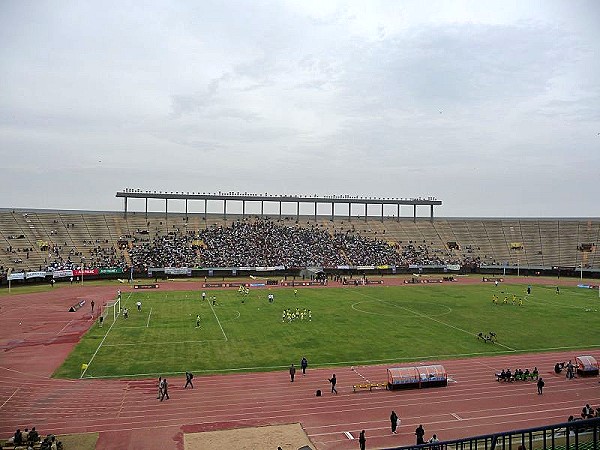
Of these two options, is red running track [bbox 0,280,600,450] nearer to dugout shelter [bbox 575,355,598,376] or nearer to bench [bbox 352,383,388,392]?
bench [bbox 352,383,388,392]

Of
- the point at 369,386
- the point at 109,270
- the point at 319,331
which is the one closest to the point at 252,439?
the point at 369,386

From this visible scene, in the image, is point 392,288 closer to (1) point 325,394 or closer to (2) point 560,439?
(1) point 325,394

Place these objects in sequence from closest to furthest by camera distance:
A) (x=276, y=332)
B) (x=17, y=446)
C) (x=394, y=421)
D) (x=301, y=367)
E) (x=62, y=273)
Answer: (x=17, y=446) < (x=394, y=421) < (x=301, y=367) < (x=276, y=332) < (x=62, y=273)

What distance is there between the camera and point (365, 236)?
104m

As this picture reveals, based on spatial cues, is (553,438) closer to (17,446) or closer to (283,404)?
(283,404)

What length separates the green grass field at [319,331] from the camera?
32.2 m

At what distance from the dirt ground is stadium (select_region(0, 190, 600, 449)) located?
0.11 metres

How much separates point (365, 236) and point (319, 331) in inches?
2531

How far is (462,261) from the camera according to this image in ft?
316

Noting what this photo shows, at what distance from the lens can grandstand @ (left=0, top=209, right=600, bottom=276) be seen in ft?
257

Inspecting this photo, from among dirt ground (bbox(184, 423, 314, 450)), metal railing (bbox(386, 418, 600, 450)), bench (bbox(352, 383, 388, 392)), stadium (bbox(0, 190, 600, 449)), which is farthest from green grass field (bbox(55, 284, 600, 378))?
metal railing (bbox(386, 418, 600, 450))

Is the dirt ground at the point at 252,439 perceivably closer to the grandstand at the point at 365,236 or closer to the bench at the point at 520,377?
the bench at the point at 520,377

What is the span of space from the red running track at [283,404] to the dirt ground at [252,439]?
0.51 m

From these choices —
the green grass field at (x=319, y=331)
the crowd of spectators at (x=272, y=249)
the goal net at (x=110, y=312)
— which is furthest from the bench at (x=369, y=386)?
the crowd of spectators at (x=272, y=249)
